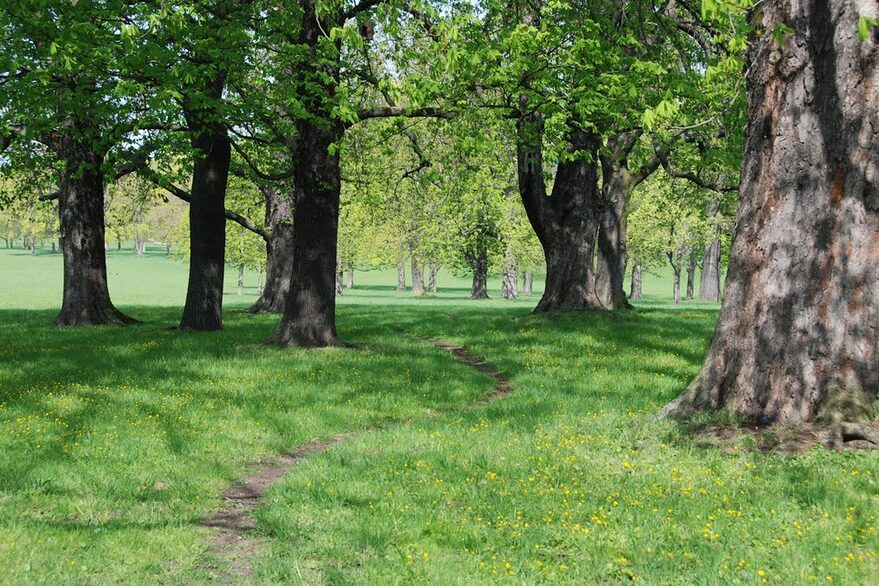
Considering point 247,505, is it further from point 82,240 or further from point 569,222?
point 82,240

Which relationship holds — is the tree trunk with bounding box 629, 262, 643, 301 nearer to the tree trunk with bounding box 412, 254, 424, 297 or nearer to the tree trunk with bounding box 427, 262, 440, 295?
the tree trunk with bounding box 427, 262, 440, 295

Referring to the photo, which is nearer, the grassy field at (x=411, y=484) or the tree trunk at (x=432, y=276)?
the grassy field at (x=411, y=484)

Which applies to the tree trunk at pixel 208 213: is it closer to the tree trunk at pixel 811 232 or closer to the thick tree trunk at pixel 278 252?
the thick tree trunk at pixel 278 252

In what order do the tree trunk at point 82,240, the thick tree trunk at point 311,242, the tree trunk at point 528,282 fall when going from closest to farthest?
the thick tree trunk at point 311,242
the tree trunk at point 82,240
the tree trunk at point 528,282

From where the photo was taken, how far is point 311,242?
17594 millimetres

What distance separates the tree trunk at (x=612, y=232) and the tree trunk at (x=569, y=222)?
3476 mm

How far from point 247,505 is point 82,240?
18.0 metres

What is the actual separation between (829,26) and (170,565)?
870cm

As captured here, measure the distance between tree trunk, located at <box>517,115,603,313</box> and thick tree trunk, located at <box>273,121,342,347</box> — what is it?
24.6 ft

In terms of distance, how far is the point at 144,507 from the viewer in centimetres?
721

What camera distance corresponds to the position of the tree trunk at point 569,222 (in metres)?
23.0

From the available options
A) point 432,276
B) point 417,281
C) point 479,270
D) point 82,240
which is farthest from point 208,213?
point 432,276

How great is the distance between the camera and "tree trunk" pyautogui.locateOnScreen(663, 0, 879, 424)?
790 centimetres

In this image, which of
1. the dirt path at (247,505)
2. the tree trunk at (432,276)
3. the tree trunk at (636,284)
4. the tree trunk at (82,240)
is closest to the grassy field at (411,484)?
the dirt path at (247,505)
